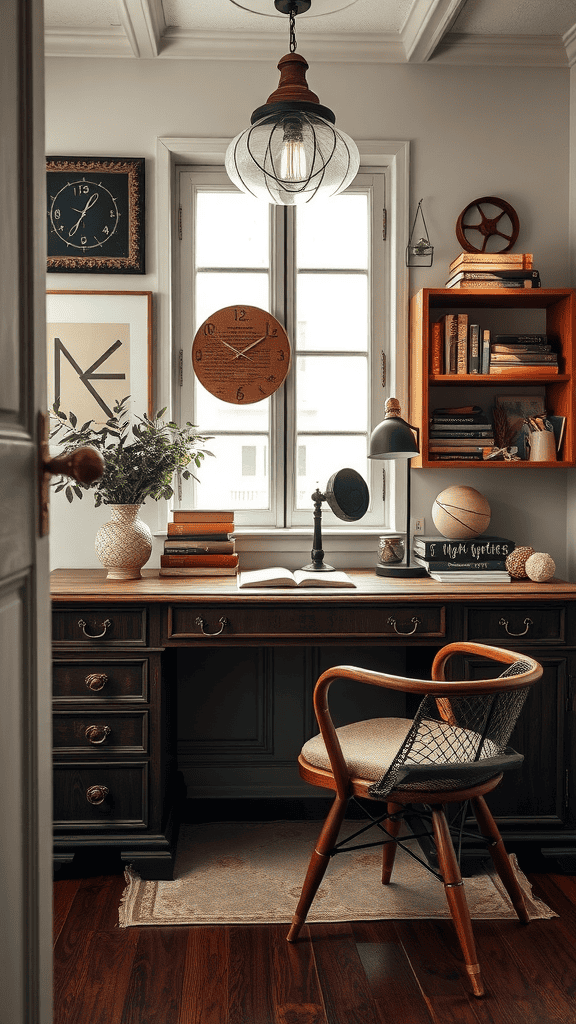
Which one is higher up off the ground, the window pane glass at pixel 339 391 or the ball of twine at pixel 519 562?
the window pane glass at pixel 339 391

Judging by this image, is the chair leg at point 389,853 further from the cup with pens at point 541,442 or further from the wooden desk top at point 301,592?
the cup with pens at point 541,442

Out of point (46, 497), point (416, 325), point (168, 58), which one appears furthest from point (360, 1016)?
point (168, 58)

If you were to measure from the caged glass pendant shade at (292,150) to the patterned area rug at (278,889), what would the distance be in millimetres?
2032

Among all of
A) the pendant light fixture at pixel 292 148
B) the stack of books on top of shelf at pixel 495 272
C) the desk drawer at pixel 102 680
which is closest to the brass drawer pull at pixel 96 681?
the desk drawer at pixel 102 680

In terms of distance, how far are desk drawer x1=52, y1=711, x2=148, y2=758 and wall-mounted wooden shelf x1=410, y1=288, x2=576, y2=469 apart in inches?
51.5

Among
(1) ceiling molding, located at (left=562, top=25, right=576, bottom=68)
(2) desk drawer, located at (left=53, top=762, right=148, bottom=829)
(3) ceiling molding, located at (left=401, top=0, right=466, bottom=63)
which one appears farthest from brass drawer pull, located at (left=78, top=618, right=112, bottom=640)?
(1) ceiling molding, located at (left=562, top=25, right=576, bottom=68)

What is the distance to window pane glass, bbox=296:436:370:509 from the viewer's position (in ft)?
10.0

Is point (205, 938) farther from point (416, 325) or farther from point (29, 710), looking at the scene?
point (416, 325)

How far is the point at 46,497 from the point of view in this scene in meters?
0.97

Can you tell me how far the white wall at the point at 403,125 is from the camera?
2.87m

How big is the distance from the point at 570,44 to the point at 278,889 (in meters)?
3.04

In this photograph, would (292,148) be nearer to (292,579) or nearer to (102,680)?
(292,579)

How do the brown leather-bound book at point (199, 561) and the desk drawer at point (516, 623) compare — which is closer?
the desk drawer at point (516, 623)

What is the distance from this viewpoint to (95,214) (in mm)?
2873
